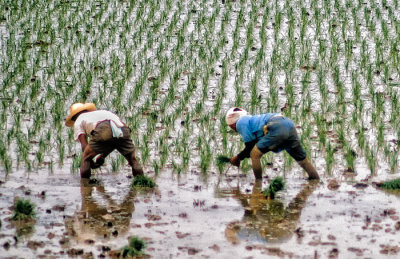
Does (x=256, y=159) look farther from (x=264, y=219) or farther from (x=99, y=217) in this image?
(x=99, y=217)

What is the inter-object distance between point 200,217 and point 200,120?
9.58 feet

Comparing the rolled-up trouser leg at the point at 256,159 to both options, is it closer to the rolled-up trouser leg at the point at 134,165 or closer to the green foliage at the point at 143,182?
the green foliage at the point at 143,182

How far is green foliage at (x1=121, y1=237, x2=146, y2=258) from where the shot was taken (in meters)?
4.88

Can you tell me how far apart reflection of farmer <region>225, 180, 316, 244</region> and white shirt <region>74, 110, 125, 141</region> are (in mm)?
1317

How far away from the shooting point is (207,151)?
7578mm

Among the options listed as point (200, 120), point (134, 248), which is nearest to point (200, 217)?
point (134, 248)

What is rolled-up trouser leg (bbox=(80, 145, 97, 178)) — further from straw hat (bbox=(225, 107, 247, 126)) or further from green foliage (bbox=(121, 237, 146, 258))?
green foliage (bbox=(121, 237, 146, 258))

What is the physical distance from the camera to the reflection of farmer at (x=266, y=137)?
678 centimetres

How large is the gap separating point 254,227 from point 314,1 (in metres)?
8.87

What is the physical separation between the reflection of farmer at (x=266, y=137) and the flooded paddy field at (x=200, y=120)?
208 millimetres

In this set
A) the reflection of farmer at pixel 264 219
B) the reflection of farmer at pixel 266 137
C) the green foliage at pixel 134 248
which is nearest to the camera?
the green foliage at pixel 134 248

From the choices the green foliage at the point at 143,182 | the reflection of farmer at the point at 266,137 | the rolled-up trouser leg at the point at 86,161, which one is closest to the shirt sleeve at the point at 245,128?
the reflection of farmer at the point at 266,137

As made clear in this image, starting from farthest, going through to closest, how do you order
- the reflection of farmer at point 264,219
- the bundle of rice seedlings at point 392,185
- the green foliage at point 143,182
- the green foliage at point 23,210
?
the green foliage at point 143,182
the bundle of rice seedlings at point 392,185
the green foliage at point 23,210
the reflection of farmer at point 264,219

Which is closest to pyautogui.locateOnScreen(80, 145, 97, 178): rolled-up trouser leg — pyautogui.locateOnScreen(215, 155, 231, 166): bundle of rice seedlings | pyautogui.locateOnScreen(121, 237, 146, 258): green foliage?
pyautogui.locateOnScreen(215, 155, 231, 166): bundle of rice seedlings
